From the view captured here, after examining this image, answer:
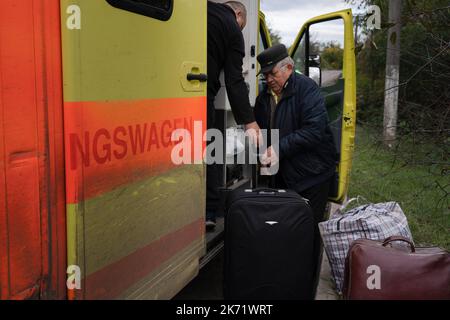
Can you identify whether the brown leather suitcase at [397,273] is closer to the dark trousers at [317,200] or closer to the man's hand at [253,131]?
the dark trousers at [317,200]

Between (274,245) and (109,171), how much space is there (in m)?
1.36

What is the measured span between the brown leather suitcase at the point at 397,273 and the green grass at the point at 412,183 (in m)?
0.55

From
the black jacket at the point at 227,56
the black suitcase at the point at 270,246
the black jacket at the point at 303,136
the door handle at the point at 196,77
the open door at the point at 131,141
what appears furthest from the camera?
the black jacket at the point at 303,136

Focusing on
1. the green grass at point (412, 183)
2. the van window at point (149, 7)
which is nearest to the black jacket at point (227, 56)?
the van window at point (149, 7)

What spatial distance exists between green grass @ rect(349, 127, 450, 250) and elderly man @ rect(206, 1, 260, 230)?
3.16 ft

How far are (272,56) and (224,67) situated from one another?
16.7 inches

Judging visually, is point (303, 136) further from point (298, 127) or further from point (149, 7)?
point (149, 7)

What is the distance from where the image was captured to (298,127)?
11.5 feet

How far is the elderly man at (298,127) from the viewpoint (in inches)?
133

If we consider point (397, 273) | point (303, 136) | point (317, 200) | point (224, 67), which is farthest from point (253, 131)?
point (397, 273)

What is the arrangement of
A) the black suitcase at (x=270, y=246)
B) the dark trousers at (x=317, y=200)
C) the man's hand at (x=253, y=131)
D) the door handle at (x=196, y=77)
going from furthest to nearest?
1. the dark trousers at (x=317, y=200)
2. the man's hand at (x=253, y=131)
3. the black suitcase at (x=270, y=246)
4. the door handle at (x=196, y=77)

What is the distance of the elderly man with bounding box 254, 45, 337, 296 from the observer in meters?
3.38

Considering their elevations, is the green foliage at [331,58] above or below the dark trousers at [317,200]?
above
